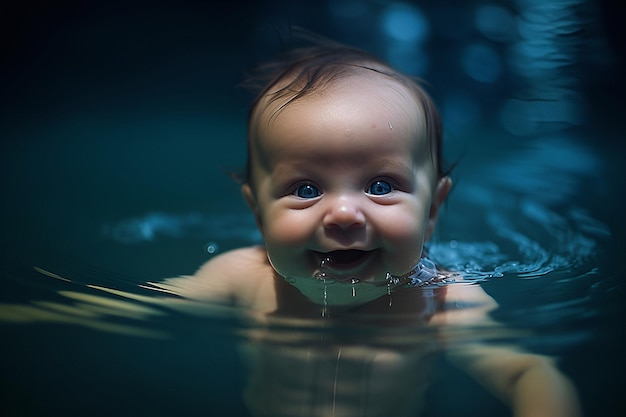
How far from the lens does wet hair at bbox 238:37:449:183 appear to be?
944 millimetres

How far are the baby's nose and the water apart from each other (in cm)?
13

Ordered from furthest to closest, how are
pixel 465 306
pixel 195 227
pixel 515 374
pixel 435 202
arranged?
pixel 195 227 → pixel 435 202 → pixel 465 306 → pixel 515 374

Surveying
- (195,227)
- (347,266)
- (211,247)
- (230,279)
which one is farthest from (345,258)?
(195,227)

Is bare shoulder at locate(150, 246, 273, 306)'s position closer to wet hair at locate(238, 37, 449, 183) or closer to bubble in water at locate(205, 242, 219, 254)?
wet hair at locate(238, 37, 449, 183)

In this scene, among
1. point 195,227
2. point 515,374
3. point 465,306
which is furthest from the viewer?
point 195,227

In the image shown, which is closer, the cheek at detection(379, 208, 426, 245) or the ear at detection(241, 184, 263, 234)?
the cheek at detection(379, 208, 426, 245)

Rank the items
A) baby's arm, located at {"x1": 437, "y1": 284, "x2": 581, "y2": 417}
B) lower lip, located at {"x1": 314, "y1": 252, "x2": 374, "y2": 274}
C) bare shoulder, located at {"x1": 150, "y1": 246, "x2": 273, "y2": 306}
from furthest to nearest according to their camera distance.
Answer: bare shoulder, located at {"x1": 150, "y1": 246, "x2": 273, "y2": 306} → lower lip, located at {"x1": 314, "y1": 252, "x2": 374, "y2": 274} → baby's arm, located at {"x1": 437, "y1": 284, "x2": 581, "y2": 417}

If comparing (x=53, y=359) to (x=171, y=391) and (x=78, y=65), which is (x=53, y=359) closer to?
(x=171, y=391)

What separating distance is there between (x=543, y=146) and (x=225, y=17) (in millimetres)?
1017

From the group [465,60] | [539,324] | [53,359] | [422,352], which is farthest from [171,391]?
[465,60]

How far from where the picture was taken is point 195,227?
1.57m

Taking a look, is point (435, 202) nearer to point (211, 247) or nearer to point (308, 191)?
point (308, 191)

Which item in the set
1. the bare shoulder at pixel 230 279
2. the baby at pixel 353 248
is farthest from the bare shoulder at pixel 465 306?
the bare shoulder at pixel 230 279

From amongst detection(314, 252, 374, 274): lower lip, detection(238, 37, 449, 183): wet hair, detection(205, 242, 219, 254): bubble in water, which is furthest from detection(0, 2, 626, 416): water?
detection(238, 37, 449, 183): wet hair
